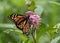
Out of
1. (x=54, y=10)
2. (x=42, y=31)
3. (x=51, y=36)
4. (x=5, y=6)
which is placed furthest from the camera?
(x=5, y=6)

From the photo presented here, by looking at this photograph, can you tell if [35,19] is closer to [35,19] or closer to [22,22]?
[35,19]

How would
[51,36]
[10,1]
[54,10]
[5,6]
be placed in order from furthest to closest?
[10,1]
[5,6]
[54,10]
[51,36]

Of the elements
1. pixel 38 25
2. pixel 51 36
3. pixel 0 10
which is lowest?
pixel 0 10

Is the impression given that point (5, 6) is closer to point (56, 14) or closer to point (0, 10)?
point (0, 10)

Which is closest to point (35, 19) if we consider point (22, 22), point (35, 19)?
point (35, 19)

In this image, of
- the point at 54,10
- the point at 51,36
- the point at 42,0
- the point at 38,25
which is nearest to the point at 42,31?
the point at 38,25

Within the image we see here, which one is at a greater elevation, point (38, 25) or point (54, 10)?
point (38, 25)

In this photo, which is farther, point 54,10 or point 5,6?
point 5,6
